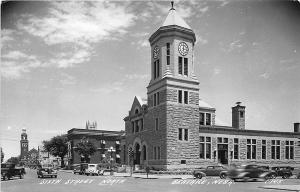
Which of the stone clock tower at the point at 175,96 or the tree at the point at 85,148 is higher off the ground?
the stone clock tower at the point at 175,96

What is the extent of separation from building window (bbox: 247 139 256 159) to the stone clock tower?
9752mm

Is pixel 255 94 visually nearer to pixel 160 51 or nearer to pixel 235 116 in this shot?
pixel 160 51

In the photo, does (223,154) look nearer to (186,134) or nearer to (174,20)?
(186,134)

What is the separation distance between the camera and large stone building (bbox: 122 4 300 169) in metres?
50.7

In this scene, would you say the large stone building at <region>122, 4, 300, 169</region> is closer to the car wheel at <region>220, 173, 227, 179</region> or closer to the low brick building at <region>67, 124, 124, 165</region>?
the car wheel at <region>220, 173, 227, 179</region>

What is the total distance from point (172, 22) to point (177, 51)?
4.01 m

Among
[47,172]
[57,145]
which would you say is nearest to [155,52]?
[47,172]

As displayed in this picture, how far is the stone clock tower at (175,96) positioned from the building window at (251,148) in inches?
384

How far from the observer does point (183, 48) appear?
5300 centimetres

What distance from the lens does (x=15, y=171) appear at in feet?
135

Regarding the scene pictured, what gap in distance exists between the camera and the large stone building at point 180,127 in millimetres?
50656

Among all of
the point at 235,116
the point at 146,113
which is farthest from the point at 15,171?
the point at 235,116

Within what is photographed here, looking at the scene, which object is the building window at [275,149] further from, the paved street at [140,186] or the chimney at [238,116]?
the paved street at [140,186]

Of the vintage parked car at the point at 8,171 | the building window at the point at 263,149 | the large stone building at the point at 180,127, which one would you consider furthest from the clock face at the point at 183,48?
the vintage parked car at the point at 8,171
